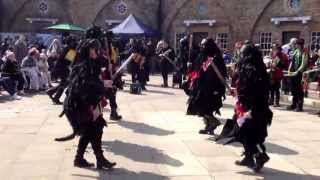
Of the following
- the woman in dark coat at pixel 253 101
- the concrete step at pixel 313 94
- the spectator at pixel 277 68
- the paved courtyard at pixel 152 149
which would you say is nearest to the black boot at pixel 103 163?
the paved courtyard at pixel 152 149

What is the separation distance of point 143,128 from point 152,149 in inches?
74.8

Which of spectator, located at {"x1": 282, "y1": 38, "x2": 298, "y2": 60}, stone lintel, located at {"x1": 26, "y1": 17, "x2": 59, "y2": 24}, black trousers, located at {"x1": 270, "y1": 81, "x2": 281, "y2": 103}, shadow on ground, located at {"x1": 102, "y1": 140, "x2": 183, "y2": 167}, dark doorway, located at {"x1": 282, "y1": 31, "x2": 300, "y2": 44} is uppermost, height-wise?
stone lintel, located at {"x1": 26, "y1": 17, "x2": 59, "y2": 24}

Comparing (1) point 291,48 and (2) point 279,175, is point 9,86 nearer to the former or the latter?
(1) point 291,48

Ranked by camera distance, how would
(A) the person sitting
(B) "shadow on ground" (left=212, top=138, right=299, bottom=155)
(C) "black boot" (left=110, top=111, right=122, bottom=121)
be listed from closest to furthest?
(B) "shadow on ground" (left=212, top=138, right=299, bottom=155)
(C) "black boot" (left=110, top=111, right=122, bottom=121)
(A) the person sitting

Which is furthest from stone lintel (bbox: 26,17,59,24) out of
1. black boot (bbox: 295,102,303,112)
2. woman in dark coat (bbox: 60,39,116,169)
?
woman in dark coat (bbox: 60,39,116,169)

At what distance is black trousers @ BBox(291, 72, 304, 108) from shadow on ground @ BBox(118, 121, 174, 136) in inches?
175

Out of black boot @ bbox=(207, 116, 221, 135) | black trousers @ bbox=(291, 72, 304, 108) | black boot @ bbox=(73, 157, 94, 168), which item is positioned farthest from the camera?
black trousers @ bbox=(291, 72, 304, 108)

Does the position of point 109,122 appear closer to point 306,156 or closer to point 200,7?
point 306,156

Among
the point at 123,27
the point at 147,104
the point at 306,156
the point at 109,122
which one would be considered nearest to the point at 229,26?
the point at 123,27

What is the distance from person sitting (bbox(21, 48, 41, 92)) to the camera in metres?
16.0

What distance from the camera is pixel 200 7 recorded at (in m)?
26.5

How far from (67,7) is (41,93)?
13.9m

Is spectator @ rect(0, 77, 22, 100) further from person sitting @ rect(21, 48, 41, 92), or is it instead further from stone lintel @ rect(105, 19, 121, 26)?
stone lintel @ rect(105, 19, 121, 26)

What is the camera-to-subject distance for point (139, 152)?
25.5 feet
